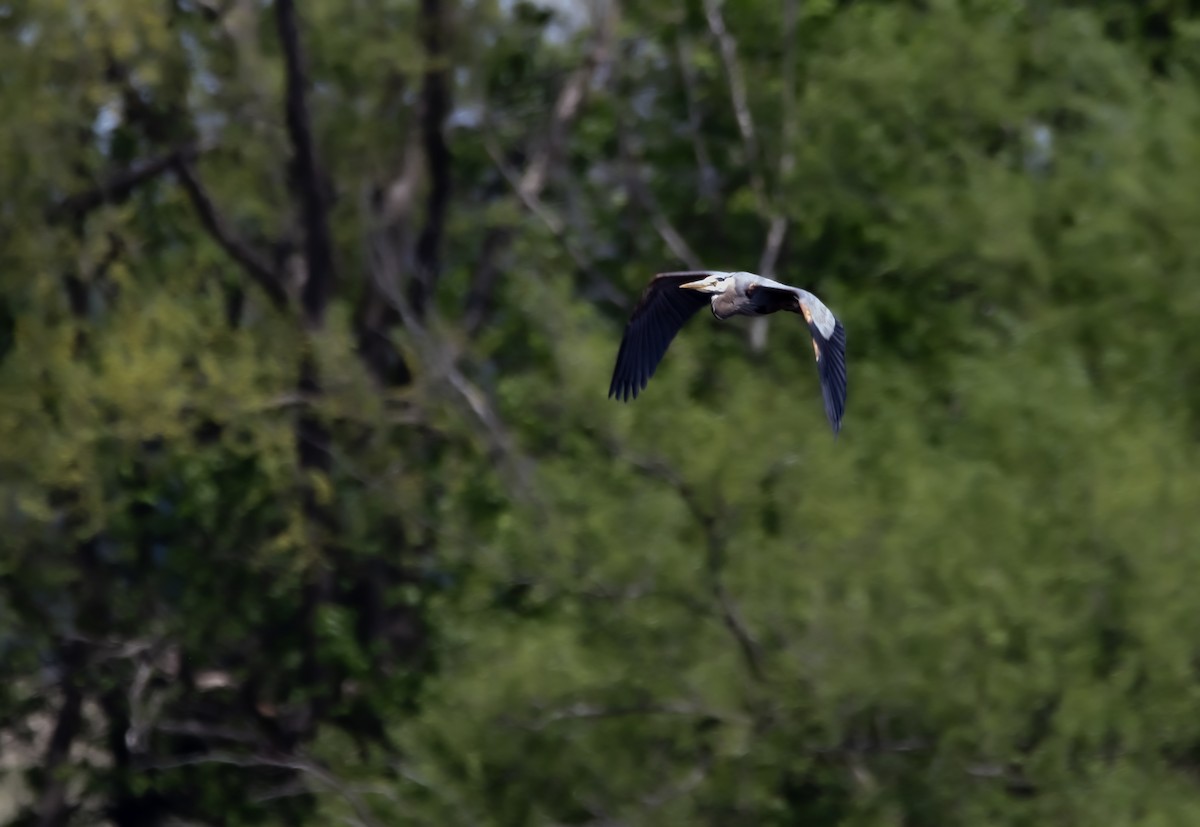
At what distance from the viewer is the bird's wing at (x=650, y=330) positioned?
370 inches

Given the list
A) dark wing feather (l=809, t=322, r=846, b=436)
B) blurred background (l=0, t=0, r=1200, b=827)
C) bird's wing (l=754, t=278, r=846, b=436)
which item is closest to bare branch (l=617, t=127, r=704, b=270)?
blurred background (l=0, t=0, r=1200, b=827)

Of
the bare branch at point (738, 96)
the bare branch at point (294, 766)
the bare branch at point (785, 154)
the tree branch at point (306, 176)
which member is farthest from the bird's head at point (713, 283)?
the tree branch at point (306, 176)

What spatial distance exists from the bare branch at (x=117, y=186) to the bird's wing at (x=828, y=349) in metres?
9.25

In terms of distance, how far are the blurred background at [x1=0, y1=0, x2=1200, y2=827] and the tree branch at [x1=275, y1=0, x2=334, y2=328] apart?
44 mm

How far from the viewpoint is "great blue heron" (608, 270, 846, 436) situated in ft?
25.4

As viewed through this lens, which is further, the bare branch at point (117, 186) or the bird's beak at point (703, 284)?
the bare branch at point (117, 186)

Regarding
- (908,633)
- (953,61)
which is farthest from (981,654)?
(953,61)

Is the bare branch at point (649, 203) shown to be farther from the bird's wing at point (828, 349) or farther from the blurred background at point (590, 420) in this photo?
the bird's wing at point (828, 349)

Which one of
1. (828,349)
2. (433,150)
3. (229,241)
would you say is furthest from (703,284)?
(433,150)

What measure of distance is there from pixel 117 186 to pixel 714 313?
9444 mm

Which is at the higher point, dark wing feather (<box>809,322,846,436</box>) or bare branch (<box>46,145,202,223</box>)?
bare branch (<box>46,145,202,223</box>)

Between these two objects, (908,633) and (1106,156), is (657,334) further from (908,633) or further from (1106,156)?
(1106,156)

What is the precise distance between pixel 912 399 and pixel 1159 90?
3.24m

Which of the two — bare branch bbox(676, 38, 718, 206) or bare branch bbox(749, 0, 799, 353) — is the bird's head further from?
bare branch bbox(676, 38, 718, 206)
